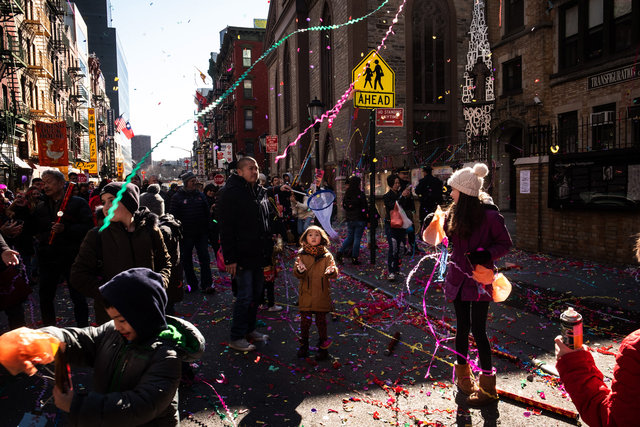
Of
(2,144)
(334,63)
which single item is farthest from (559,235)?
(2,144)

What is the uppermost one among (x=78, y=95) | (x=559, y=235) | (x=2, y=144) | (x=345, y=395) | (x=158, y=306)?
(x=78, y=95)

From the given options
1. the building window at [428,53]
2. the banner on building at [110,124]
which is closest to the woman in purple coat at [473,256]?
the building window at [428,53]

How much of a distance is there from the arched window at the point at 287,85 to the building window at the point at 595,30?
66.8 feet

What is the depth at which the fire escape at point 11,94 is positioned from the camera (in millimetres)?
21734

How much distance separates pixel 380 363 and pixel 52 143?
72.7ft

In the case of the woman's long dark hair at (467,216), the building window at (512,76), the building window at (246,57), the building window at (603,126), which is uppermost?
the building window at (246,57)

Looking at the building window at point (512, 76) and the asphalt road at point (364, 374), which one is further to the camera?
the building window at point (512, 76)

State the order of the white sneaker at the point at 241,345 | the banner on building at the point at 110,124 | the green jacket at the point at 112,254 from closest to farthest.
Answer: the green jacket at the point at 112,254, the white sneaker at the point at 241,345, the banner on building at the point at 110,124

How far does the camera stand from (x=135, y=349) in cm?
199

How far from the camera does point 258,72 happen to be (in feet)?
159

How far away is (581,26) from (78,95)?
44.5 meters

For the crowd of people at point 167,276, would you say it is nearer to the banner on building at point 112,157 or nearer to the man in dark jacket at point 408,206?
the man in dark jacket at point 408,206

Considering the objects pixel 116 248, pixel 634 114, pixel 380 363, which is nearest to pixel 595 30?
pixel 634 114

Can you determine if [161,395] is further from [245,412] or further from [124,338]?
[245,412]
